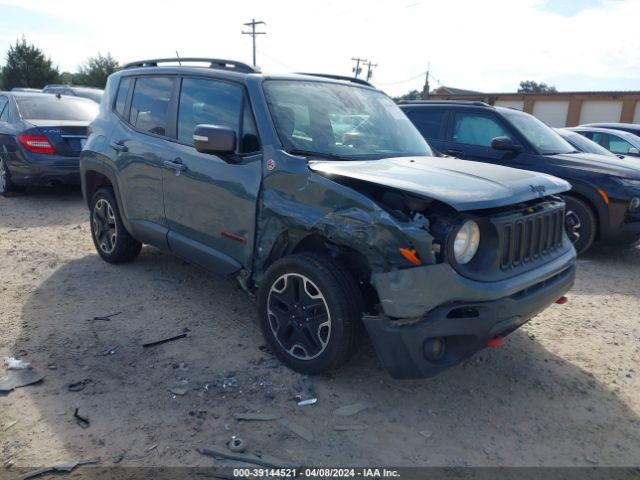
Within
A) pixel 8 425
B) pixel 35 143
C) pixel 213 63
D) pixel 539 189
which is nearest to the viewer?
pixel 8 425

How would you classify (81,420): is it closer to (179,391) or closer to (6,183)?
(179,391)

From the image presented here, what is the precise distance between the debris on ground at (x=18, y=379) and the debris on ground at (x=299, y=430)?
1670 mm

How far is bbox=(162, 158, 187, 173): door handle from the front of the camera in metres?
4.16

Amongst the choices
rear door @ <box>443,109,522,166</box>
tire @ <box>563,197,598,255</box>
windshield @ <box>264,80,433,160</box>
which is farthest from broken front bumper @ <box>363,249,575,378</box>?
rear door @ <box>443,109,522,166</box>

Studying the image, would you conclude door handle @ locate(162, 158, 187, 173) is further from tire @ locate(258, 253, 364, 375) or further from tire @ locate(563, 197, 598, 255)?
tire @ locate(563, 197, 598, 255)

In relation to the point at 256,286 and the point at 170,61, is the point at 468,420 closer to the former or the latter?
the point at 256,286

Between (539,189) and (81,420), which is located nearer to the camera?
(81,420)

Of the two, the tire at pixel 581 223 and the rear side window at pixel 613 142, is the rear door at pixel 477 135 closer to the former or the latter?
the tire at pixel 581 223

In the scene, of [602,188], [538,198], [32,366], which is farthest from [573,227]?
[32,366]

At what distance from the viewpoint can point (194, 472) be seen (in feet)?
8.45

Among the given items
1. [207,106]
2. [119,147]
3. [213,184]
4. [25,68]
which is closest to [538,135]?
→ [207,106]

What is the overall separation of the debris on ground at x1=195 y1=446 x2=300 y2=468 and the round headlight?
4.61 ft

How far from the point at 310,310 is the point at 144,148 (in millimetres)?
2353

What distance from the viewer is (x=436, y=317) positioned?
276cm
